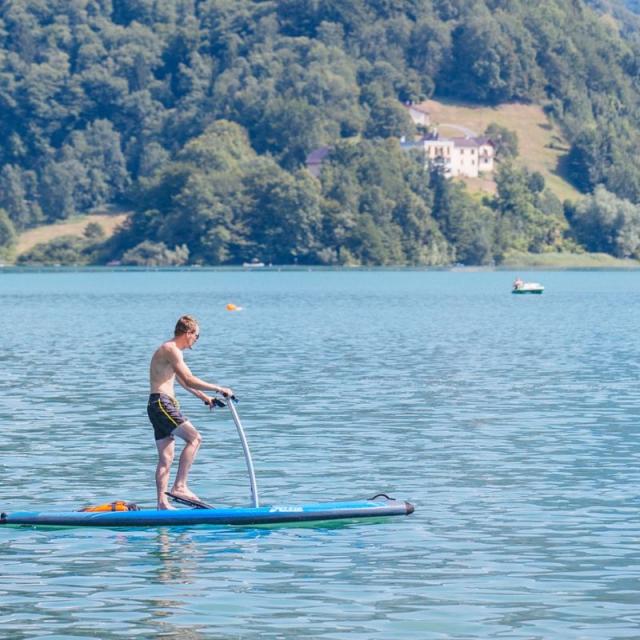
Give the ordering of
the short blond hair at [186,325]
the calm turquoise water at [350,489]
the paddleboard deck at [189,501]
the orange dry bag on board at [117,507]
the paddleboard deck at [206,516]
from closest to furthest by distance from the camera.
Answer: the calm turquoise water at [350,489] → the short blond hair at [186,325] → the paddleboard deck at [206,516] → the orange dry bag on board at [117,507] → the paddleboard deck at [189,501]

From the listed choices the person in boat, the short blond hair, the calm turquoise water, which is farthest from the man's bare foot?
the short blond hair

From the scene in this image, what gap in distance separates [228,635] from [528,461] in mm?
16401

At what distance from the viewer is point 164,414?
28.7m

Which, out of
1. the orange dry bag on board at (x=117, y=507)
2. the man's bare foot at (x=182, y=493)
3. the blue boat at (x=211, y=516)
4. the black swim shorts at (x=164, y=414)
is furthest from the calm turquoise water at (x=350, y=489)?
the black swim shorts at (x=164, y=414)

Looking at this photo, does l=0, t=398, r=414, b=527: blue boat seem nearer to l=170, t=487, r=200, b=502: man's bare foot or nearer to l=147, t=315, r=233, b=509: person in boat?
l=170, t=487, r=200, b=502: man's bare foot

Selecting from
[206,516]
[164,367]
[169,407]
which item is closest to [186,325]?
[164,367]

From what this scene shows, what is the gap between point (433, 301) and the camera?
143250mm

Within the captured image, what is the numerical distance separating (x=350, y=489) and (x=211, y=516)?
5599mm

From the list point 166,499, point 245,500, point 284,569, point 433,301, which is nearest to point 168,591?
point 284,569

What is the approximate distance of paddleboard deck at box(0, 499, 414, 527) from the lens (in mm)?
28359

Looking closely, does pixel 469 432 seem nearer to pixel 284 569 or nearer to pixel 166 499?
pixel 166 499

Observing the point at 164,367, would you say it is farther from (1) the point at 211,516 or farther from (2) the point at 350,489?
(2) the point at 350,489

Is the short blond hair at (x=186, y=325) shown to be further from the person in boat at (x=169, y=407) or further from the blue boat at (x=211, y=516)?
the blue boat at (x=211, y=516)

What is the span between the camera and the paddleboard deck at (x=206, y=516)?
28359mm
